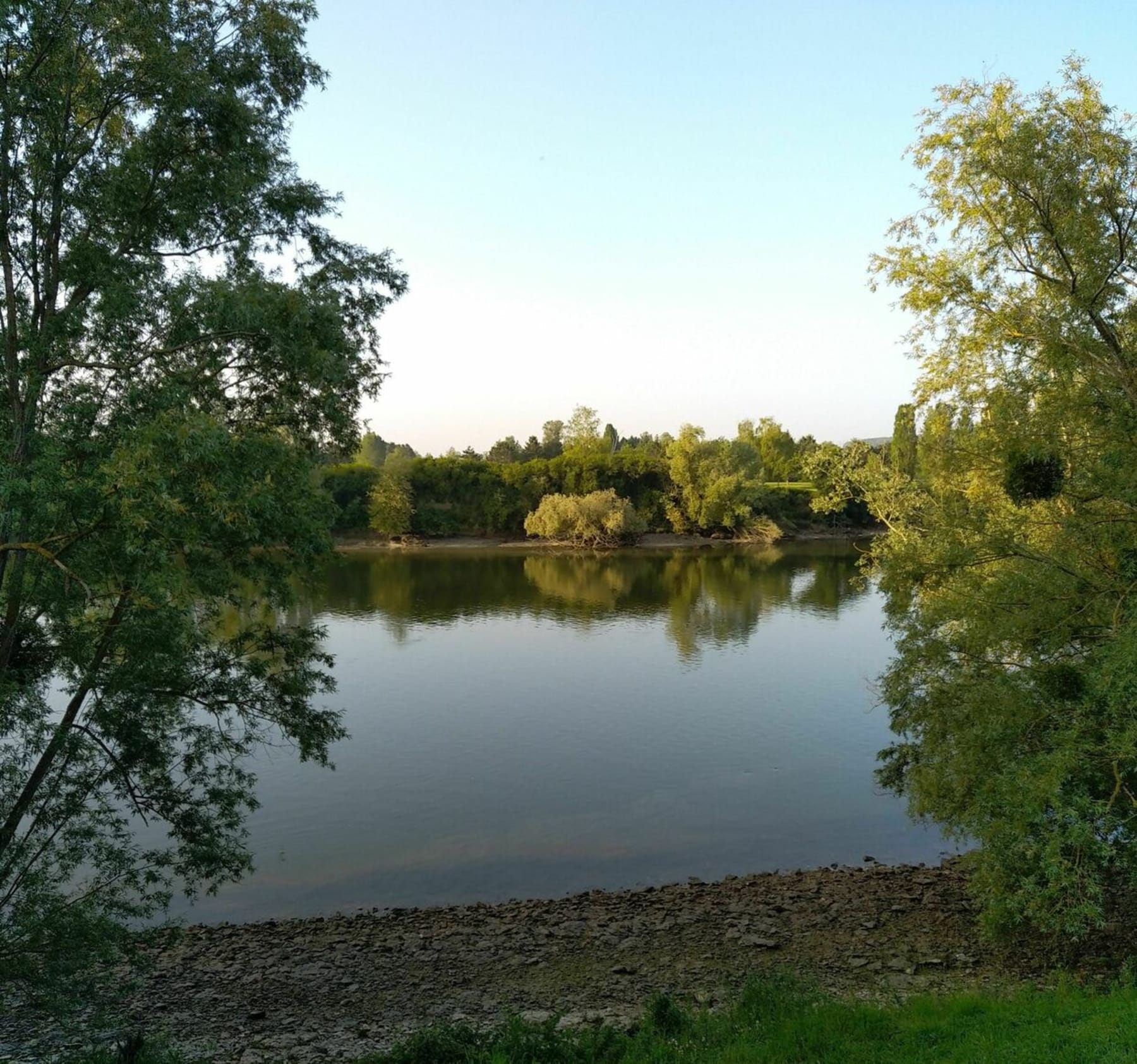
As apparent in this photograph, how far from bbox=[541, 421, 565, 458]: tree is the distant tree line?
2996 centimetres

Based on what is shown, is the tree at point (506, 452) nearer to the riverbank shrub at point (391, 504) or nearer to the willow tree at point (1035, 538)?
the riverbank shrub at point (391, 504)

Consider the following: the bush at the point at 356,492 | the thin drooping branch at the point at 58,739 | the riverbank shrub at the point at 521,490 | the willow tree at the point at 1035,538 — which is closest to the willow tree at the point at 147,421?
the thin drooping branch at the point at 58,739

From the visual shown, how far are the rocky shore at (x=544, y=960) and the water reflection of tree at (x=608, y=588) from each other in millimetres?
17674

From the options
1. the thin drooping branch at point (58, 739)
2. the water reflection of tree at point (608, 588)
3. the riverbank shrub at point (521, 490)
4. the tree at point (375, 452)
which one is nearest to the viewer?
the thin drooping branch at point (58, 739)

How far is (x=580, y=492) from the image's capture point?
78438 millimetres

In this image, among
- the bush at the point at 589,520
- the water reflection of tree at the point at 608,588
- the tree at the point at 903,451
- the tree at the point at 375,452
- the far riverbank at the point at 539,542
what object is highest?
the tree at the point at 375,452

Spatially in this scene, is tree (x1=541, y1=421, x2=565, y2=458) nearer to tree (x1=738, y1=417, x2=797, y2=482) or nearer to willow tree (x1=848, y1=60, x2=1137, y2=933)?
tree (x1=738, y1=417, x2=797, y2=482)

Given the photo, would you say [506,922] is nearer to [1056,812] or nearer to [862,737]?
[1056,812]

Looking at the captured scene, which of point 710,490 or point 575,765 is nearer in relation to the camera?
point 575,765

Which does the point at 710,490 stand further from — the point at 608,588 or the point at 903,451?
the point at 903,451

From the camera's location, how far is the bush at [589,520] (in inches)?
2783

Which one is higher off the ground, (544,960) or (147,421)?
(147,421)

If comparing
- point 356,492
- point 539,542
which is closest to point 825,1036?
point 539,542

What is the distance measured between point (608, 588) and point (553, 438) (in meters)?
76.9
